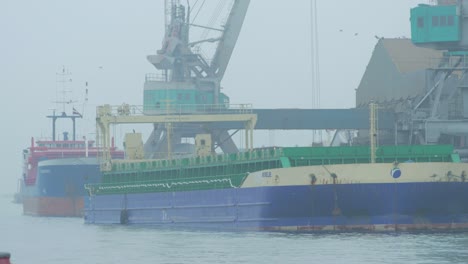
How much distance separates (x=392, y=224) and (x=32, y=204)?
44596mm

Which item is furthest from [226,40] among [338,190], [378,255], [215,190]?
[378,255]

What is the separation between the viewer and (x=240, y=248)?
38.4 meters

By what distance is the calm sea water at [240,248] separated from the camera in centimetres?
3488

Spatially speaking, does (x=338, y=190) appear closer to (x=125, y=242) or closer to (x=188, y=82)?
(x=125, y=242)

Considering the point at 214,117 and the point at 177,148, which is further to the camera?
the point at 177,148

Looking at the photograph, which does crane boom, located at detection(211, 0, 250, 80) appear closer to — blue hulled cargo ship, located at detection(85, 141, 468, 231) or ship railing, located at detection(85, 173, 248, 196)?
ship railing, located at detection(85, 173, 248, 196)

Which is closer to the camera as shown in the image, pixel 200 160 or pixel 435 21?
pixel 200 160

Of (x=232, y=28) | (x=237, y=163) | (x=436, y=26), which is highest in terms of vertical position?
(x=232, y=28)

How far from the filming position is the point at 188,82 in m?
79.2

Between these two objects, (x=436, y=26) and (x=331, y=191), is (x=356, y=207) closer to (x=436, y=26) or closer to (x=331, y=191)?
(x=331, y=191)

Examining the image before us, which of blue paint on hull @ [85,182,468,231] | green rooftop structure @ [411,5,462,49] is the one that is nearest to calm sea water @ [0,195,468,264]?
blue paint on hull @ [85,182,468,231]

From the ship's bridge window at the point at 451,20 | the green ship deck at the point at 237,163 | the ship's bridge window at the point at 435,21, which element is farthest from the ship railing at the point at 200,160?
the ship's bridge window at the point at 451,20

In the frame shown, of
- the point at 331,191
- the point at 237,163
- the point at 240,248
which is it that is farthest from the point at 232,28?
the point at 240,248

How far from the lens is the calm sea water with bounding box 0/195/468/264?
114 ft
